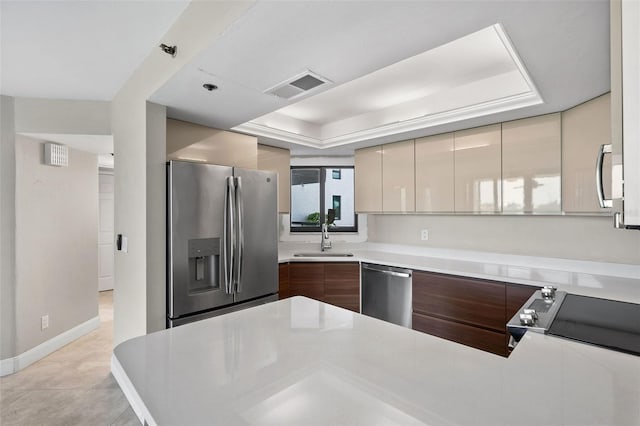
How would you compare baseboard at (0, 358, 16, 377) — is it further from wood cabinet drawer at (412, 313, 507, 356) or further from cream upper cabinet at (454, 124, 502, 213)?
cream upper cabinet at (454, 124, 502, 213)

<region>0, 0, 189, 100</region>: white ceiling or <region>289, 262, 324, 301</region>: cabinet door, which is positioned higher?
<region>0, 0, 189, 100</region>: white ceiling

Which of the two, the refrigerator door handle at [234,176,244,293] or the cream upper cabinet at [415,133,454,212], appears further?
the cream upper cabinet at [415,133,454,212]

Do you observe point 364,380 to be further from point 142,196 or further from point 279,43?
point 142,196

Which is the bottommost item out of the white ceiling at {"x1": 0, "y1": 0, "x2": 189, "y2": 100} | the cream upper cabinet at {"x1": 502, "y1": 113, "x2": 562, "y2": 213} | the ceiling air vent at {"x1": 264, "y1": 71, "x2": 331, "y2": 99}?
the cream upper cabinet at {"x1": 502, "y1": 113, "x2": 562, "y2": 213}

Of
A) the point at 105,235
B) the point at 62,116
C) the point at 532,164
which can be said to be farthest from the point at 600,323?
the point at 105,235

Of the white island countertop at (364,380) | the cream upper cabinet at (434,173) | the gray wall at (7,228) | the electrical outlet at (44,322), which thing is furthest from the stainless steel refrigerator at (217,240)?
the electrical outlet at (44,322)

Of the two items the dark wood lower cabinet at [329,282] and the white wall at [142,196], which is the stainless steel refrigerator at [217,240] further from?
the dark wood lower cabinet at [329,282]

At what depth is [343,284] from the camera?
3357mm

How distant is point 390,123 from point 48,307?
146 inches

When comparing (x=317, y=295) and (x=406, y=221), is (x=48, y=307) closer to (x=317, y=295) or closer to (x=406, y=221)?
(x=317, y=295)

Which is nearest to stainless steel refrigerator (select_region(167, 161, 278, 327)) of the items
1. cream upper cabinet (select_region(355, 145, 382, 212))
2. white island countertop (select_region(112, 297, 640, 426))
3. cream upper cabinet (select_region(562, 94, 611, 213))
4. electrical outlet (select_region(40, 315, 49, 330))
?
white island countertop (select_region(112, 297, 640, 426))

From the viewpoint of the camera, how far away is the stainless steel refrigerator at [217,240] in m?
2.23

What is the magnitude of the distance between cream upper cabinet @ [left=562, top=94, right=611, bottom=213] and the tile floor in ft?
11.0

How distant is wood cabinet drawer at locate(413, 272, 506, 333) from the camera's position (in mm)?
2400
